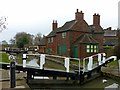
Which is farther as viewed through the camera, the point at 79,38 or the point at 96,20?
the point at 96,20

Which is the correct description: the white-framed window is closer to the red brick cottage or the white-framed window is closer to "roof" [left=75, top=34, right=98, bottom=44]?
the red brick cottage

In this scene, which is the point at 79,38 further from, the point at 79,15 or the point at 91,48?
the point at 79,15

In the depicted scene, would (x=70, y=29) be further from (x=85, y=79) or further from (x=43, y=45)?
(x=43, y=45)

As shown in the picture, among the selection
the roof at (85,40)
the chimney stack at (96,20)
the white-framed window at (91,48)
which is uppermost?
the chimney stack at (96,20)

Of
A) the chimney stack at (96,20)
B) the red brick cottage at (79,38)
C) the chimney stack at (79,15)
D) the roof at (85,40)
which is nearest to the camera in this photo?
the roof at (85,40)

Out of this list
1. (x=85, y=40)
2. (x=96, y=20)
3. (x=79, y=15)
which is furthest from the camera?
(x=96, y=20)

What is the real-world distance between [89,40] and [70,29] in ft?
11.0

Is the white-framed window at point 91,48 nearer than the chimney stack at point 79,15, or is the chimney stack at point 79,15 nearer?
the white-framed window at point 91,48

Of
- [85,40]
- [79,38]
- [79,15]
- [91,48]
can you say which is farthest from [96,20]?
[91,48]

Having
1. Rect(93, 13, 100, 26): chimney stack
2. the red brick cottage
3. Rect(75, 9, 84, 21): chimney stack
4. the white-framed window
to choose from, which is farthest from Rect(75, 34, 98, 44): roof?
Rect(93, 13, 100, 26): chimney stack

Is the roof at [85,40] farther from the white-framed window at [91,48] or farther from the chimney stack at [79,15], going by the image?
the chimney stack at [79,15]

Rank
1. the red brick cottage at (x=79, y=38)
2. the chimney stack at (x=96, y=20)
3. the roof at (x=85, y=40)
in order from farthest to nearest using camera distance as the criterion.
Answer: the chimney stack at (x=96, y=20)
the red brick cottage at (x=79, y=38)
the roof at (x=85, y=40)

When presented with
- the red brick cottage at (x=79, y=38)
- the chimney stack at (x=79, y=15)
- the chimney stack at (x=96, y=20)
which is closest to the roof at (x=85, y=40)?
the red brick cottage at (x=79, y=38)

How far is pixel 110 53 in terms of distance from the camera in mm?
32688
